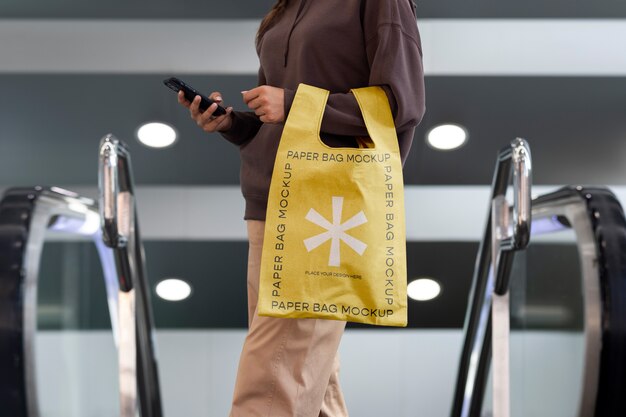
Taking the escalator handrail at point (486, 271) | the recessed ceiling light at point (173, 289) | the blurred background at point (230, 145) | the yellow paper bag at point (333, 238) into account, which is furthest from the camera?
the recessed ceiling light at point (173, 289)

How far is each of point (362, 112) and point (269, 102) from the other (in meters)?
0.19

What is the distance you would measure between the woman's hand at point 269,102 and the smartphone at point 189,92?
0.60 feet

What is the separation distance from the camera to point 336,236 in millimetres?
1884

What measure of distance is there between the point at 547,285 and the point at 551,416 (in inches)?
15.5

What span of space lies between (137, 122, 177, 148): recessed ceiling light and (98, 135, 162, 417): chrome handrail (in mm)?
2337

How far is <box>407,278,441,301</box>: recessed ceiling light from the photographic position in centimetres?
538

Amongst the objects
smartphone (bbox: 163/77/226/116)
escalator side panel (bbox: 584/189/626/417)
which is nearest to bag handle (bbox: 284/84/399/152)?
smartphone (bbox: 163/77/226/116)

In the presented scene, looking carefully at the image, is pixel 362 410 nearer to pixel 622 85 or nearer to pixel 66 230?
pixel 622 85

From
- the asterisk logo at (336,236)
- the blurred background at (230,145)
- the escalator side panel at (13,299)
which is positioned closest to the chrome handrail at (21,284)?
the escalator side panel at (13,299)

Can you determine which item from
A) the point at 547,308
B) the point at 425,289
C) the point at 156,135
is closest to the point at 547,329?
the point at 547,308

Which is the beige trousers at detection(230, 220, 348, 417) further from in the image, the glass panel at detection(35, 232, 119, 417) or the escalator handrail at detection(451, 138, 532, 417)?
the escalator handrail at detection(451, 138, 532, 417)

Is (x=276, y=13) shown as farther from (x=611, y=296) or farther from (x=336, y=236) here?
(x=611, y=296)

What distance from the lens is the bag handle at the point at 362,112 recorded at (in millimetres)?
1950

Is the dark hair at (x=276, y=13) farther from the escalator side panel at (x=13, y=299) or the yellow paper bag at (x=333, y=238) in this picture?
the escalator side panel at (x=13, y=299)
